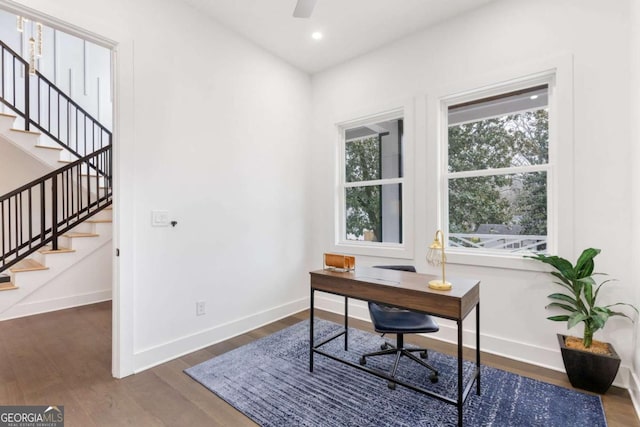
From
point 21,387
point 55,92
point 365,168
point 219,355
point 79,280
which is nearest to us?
point 21,387

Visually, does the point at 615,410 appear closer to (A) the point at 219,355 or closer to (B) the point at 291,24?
(A) the point at 219,355

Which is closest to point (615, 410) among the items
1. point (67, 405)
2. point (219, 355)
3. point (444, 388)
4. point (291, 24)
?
point (444, 388)

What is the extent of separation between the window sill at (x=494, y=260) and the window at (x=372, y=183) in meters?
0.66

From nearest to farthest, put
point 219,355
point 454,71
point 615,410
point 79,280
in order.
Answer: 1. point 615,410
2. point 219,355
3. point 454,71
4. point 79,280

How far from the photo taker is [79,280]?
4.19 metres

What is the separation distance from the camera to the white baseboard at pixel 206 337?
2.45 m

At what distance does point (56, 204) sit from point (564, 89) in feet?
19.1

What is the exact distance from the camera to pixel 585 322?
213 centimetres

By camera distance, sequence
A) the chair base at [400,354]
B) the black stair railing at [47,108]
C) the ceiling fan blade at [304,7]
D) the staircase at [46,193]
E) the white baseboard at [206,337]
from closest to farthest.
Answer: the ceiling fan blade at [304,7], the chair base at [400,354], the white baseboard at [206,337], the staircase at [46,193], the black stair railing at [47,108]

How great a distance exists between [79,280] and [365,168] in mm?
4228

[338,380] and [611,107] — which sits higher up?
[611,107]

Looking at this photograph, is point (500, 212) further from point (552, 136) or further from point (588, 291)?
point (588, 291)

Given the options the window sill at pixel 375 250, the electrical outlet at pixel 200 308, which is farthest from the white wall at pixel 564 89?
the electrical outlet at pixel 200 308

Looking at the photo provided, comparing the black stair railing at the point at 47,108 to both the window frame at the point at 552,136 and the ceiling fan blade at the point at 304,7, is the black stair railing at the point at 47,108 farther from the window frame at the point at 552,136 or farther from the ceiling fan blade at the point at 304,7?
the window frame at the point at 552,136
